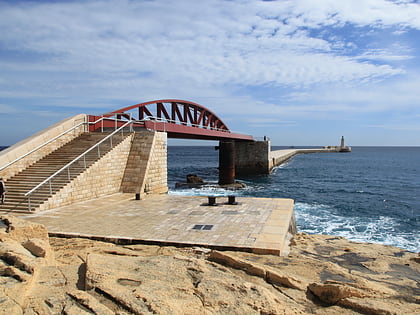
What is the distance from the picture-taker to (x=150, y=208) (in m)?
11.9

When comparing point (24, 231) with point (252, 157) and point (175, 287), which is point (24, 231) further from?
point (252, 157)

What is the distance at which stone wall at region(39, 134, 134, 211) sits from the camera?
12259 mm

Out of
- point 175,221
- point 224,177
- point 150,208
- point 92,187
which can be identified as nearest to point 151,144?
point 92,187

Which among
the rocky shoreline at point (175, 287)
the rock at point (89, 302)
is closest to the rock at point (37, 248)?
the rocky shoreline at point (175, 287)

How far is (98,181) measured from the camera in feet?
46.5

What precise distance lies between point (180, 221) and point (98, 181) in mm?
6011

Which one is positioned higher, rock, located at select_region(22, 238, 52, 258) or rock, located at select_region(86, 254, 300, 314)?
rock, located at select_region(22, 238, 52, 258)

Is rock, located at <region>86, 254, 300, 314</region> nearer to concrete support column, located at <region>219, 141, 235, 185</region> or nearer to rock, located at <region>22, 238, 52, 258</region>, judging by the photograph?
rock, located at <region>22, 238, 52, 258</region>

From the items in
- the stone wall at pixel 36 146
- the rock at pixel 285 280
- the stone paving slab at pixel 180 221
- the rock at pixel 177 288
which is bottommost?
the stone paving slab at pixel 180 221

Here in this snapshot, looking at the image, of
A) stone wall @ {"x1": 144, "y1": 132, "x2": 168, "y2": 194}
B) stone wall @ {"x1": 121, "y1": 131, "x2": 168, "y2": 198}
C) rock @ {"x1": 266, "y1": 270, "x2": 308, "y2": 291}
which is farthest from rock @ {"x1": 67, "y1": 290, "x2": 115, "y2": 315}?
stone wall @ {"x1": 144, "y1": 132, "x2": 168, "y2": 194}

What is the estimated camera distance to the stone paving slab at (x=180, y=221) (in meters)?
7.95

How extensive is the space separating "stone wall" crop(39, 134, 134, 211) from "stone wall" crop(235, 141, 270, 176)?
31.9 m

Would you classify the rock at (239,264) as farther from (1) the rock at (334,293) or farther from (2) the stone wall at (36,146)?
(2) the stone wall at (36,146)

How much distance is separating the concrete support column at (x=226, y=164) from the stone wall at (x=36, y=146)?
18.9 m
